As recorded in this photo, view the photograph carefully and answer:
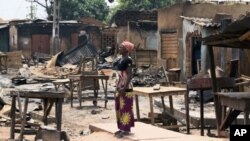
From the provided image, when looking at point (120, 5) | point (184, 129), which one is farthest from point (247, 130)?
point (120, 5)

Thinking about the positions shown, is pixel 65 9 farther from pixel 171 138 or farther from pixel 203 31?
pixel 171 138

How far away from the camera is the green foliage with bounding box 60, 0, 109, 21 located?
5419 cm

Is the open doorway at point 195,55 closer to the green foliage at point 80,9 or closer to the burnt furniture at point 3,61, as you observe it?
the burnt furniture at point 3,61

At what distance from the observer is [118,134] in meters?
8.45

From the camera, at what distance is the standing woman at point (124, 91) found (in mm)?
8211

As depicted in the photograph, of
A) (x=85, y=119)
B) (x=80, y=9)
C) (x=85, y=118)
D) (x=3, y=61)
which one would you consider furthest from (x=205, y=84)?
(x=80, y=9)

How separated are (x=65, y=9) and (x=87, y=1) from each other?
2572 millimetres

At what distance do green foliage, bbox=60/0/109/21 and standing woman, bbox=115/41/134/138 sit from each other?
46389 millimetres

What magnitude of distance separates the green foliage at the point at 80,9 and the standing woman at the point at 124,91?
46.4m

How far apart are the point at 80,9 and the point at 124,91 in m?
46.6

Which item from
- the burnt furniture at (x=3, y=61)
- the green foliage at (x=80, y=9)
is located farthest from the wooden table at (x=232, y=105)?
the green foliage at (x=80, y=9)

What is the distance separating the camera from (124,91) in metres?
8.24

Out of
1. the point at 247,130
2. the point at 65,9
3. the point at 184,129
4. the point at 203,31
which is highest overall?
the point at 65,9

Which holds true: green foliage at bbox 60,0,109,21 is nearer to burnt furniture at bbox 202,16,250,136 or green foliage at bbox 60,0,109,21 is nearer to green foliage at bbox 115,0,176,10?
green foliage at bbox 115,0,176,10
